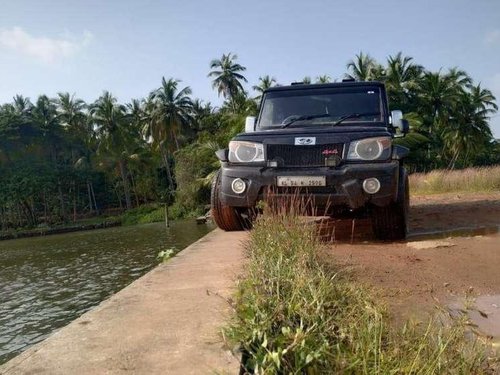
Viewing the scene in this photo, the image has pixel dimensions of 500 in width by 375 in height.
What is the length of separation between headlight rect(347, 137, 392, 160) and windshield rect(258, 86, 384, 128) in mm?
894

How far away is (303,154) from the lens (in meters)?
4.66

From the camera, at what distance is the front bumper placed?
4.41 meters

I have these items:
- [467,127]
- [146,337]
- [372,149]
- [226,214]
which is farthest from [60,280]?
[467,127]

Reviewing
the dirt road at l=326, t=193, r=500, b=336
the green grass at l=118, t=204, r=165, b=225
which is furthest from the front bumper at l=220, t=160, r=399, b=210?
the green grass at l=118, t=204, r=165, b=225

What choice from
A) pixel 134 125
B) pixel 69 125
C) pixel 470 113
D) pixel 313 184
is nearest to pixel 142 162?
pixel 134 125

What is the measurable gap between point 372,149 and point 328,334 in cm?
286

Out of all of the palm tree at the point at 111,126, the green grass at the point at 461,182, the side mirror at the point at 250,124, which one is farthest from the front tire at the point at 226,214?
the palm tree at the point at 111,126

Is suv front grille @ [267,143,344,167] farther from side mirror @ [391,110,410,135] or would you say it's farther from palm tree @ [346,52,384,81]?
palm tree @ [346,52,384,81]

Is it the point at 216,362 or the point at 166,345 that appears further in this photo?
the point at 166,345

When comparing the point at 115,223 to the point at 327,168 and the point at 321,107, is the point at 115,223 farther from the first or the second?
the point at 327,168

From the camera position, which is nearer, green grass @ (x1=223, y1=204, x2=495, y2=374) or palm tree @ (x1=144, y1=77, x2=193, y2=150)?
green grass @ (x1=223, y1=204, x2=495, y2=374)

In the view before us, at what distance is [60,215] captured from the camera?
5728 centimetres

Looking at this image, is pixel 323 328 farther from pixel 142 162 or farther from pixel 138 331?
pixel 142 162

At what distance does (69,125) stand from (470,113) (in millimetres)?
46883
